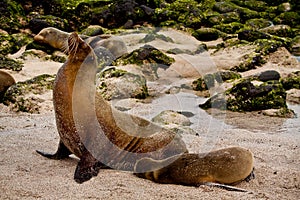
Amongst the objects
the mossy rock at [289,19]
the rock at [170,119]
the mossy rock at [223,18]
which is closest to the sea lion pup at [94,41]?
the rock at [170,119]

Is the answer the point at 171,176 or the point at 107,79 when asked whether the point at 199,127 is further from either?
the point at 171,176

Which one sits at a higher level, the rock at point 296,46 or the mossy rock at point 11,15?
the mossy rock at point 11,15

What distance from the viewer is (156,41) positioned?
14.4m

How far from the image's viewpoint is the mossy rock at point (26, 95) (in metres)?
7.36

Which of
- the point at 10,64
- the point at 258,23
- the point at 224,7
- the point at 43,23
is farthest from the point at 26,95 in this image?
the point at 224,7

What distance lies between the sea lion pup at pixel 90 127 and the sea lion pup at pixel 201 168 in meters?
0.15

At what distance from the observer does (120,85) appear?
29.1ft

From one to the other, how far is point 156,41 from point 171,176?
1087cm

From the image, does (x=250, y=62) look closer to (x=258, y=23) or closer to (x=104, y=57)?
(x=104, y=57)

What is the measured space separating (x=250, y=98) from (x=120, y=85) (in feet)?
8.70

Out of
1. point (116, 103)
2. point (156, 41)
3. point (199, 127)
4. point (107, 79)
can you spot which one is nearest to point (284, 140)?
point (199, 127)

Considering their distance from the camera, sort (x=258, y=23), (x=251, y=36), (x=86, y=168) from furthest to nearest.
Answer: (x=258, y=23) → (x=251, y=36) → (x=86, y=168)

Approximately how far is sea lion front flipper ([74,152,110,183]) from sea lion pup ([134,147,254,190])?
0.38 metres

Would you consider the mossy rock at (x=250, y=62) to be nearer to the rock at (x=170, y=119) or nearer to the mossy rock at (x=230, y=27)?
the mossy rock at (x=230, y=27)
